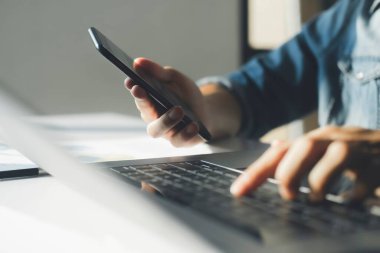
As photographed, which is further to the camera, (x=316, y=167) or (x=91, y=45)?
(x=91, y=45)

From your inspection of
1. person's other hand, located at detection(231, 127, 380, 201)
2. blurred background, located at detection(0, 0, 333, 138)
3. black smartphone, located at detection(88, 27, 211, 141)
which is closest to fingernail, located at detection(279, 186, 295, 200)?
person's other hand, located at detection(231, 127, 380, 201)

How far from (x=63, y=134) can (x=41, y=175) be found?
29cm

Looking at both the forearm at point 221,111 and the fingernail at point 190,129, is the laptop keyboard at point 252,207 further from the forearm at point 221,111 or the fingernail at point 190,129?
the forearm at point 221,111

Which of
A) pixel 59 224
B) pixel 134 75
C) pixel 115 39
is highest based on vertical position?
pixel 115 39

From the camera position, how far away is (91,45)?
171 centimetres

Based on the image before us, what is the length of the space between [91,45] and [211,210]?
144 centimetres

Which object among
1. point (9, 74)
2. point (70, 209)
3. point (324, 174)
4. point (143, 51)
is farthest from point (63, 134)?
point (143, 51)

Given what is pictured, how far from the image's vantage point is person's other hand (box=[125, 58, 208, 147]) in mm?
667

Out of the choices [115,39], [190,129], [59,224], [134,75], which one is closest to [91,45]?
[115,39]

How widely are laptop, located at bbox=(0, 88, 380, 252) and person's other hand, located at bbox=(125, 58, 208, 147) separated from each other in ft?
0.44

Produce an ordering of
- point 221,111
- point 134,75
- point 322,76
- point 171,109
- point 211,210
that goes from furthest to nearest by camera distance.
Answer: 1. point 322,76
2. point 221,111
3. point 171,109
4. point 134,75
5. point 211,210

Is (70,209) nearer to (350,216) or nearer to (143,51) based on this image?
(350,216)

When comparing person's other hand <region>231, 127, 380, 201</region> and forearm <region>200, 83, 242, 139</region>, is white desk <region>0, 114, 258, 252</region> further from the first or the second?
forearm <region>200, 83, 242, 139</region>

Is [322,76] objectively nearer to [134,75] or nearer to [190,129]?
[190,129]
